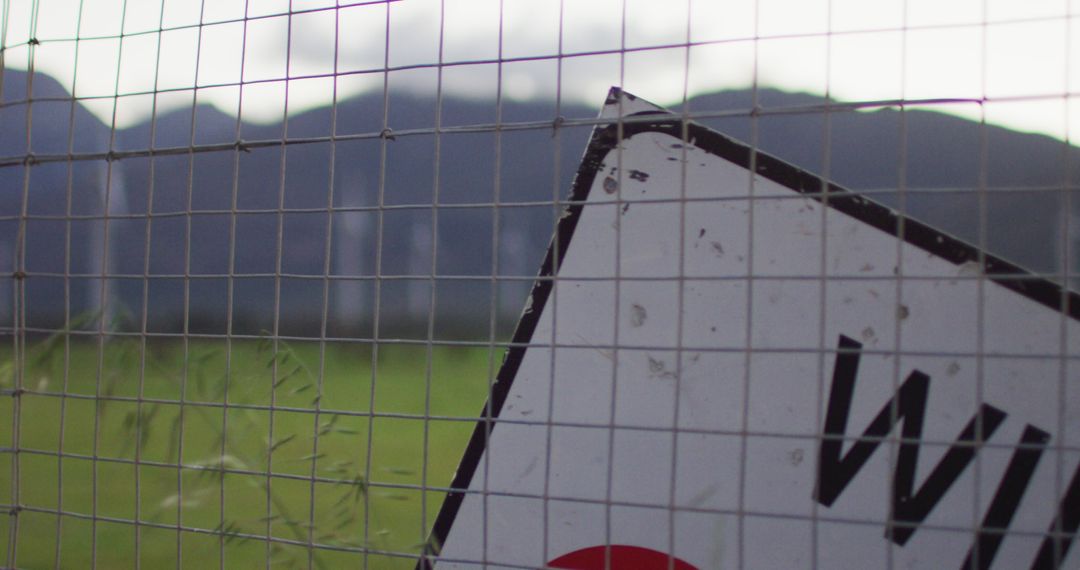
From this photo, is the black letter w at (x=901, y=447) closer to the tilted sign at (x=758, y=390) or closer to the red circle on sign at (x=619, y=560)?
the tilted sign at (x=758, y=390)

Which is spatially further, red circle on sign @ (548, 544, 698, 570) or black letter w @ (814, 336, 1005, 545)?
red circle on sign @ (548, 544, 698, 570)

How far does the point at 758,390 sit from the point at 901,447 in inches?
8.1

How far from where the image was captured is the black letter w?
1138mm

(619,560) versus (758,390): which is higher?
(758,390)

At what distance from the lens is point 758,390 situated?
122 centimetres

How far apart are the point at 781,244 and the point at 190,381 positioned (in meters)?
1.12

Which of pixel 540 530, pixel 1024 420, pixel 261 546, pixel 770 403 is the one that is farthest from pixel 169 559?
pixel 1024 420

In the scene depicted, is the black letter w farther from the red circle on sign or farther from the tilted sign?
the red circle on sign

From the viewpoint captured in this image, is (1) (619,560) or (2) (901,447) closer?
(2) (901,447)

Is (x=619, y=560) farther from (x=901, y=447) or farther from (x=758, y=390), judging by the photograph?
(x=901, y=447)

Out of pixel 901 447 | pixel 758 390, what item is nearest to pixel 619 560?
pixel 758 390

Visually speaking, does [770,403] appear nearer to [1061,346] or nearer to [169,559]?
[1061,346]

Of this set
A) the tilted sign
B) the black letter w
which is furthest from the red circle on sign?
the black letter w

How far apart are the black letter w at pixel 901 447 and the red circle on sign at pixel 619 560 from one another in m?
0.25
